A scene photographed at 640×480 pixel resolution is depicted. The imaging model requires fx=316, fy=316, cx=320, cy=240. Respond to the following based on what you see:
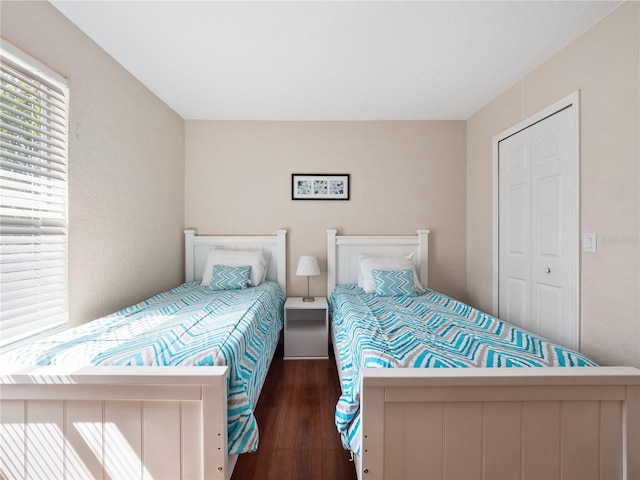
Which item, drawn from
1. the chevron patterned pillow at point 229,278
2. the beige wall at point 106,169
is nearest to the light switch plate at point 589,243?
the chevron patterned pillow at point 229,278

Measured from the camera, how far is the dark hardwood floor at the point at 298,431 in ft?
5.01

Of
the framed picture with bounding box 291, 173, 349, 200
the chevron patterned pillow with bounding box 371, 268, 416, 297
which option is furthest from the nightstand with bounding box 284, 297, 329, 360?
the framed picture with bounding box 291, 173, 349, 200

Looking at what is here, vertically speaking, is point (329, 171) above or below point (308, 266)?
above

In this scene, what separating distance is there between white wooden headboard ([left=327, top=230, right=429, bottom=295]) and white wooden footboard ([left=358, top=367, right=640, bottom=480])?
6.91 feet

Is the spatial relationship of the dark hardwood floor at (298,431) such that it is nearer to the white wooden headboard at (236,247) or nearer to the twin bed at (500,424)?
the twin bed at (500,424)

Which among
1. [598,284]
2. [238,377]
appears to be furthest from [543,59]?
[238,377]

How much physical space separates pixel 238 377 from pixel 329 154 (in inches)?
95.6

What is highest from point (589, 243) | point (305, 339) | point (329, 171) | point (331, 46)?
point (331, 46)

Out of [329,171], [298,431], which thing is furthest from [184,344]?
[329,171]

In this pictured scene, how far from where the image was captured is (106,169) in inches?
82.2

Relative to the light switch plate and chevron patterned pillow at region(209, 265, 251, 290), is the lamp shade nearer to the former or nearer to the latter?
chevron patterned pillow at region(209, 265, 251, 290)

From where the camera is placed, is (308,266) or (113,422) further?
(308,266)

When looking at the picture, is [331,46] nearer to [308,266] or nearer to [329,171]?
[329,171]

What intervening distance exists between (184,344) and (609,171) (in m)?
2.29
